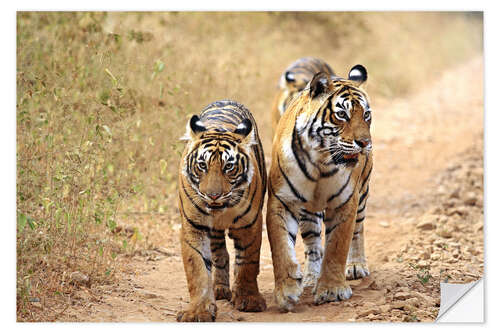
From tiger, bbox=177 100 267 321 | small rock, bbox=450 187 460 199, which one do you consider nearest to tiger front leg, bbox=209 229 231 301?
tiger, bbox=177 100 267 321

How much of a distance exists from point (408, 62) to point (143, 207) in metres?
6.78

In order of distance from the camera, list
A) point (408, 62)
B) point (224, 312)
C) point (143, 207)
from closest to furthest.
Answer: point (224, 312) < point (143, 207) < point (408, 62)

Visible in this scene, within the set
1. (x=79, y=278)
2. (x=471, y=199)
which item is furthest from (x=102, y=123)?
(x=471, y=199)

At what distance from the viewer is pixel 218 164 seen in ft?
13.1

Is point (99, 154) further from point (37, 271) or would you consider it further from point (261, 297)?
point (261, 297)

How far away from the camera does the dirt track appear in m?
4.47

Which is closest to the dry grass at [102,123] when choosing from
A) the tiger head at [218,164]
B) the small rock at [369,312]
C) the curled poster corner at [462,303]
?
the tiger head at [218,164]

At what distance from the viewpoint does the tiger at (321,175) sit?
4.25 meters

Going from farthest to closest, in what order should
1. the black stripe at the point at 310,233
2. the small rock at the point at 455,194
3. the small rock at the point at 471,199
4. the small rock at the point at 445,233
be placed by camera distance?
the small rock at the point at 455,194
the small rock at the point at 471,199
the small rock at the point at 445,233
the black stripe at the point at 310,233

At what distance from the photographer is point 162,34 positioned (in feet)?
23.8

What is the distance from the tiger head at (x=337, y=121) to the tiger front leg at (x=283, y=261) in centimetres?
44

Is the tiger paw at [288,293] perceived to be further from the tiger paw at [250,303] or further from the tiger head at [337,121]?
the tiger head at [337,121]
